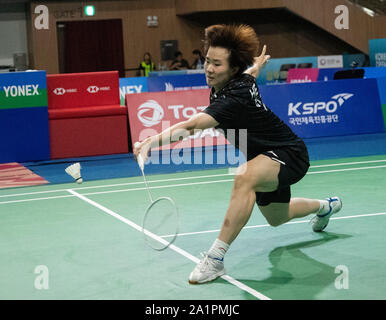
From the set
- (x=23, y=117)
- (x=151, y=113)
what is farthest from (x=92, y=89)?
(x=23, y=117)

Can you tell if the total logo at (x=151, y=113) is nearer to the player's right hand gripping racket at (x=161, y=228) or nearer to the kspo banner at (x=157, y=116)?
the kspo banner at (x=157, y=116)

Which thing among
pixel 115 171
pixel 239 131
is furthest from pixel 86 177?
pixel 239 131

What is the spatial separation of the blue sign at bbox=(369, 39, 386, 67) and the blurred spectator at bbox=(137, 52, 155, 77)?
8.21 meters

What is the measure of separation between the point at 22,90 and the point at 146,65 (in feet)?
48.3

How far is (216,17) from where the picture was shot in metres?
25.2

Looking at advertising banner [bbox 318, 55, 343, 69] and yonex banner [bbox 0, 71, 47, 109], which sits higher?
advertising banner [bbox 318, 55, 343, 69]

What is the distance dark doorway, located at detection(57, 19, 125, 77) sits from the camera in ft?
80.0

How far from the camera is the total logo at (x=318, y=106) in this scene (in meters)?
10.8

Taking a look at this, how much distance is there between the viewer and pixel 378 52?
18.5 meters

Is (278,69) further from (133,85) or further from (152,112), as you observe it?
(152,112)

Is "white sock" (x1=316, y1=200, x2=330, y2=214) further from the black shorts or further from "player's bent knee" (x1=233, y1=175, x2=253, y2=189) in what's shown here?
"player's bent knee" (x1=233, y1=175, x2=253, y2=189)

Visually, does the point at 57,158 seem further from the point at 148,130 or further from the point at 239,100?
the point at 239,100

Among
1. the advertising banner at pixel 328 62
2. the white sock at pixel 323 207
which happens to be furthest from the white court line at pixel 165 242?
the advertising banner at pixel 328 62

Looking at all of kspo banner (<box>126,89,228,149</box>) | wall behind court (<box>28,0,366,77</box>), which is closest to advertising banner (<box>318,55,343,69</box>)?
wall behind court (<box>28,0,366,77</box>)
